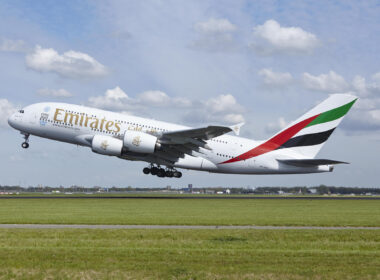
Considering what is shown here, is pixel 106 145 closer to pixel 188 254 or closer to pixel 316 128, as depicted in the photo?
pixel 316 128

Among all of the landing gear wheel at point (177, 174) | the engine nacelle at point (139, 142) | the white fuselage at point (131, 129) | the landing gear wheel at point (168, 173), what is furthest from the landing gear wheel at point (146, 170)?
the engine nacelle at point (139, 142)

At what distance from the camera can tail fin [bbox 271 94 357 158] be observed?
53.9m

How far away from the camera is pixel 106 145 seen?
45.9 meters

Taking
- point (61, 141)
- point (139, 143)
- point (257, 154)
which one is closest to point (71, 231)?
A: point (139, 143)

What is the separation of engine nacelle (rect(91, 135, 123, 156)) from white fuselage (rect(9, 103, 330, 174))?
6.35 ft

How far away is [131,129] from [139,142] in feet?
12.5

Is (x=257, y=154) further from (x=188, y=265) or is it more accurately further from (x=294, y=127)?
(x=188, y=265)

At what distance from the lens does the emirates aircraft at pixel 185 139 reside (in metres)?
46.6

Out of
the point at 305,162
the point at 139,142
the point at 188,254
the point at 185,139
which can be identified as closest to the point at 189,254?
the point at 188,254

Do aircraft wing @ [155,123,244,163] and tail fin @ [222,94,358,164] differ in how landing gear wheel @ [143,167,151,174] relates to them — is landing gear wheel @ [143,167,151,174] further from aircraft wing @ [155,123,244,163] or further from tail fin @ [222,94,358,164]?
tail fin @ [222,94,358,164]

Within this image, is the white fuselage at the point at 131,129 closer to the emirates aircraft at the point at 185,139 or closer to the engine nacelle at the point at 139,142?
the emirates aircraft at the point at 185,139

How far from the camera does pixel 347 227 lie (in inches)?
925

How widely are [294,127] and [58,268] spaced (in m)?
43.8

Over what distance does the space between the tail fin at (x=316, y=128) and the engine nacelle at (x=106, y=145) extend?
17.8 metres
